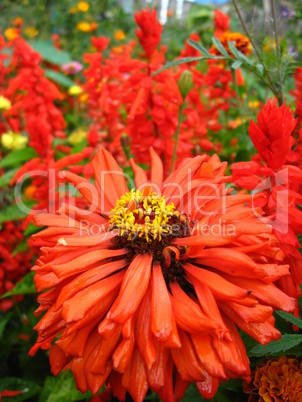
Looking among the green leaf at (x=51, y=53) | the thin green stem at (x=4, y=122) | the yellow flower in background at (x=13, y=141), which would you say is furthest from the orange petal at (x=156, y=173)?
the green leaf at (x=51, y=53)

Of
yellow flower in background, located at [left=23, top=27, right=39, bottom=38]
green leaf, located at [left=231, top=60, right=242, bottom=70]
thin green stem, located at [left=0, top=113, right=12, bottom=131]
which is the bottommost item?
thin green stem, located at [left=0, top=113, right=12, bottom=131]

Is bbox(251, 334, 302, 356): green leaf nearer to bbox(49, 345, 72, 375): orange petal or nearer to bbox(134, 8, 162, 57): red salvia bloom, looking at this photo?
bbox(49, 345, 72, 375): orange petal

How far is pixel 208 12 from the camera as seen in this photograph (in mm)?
2904

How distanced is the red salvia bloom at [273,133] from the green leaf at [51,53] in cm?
204

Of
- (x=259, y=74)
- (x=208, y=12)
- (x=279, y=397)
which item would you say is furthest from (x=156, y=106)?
(x=208, y=12)

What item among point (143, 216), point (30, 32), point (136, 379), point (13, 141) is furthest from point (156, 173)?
point (30, 32)

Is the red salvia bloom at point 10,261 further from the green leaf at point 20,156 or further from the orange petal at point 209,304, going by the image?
the orange petal at point 209,304

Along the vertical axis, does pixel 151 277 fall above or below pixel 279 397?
above

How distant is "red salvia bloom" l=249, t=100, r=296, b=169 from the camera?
514 mm

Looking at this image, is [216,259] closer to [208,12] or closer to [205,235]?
[205,235]

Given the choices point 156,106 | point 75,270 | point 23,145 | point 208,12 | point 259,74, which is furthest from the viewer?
point 208,12

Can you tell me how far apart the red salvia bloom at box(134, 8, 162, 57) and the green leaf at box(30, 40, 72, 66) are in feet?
5.26

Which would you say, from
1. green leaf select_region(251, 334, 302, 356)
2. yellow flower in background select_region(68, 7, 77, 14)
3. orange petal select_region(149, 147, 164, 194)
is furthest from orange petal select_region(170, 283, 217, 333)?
yellow flower in background select_region(68, 7, 77, 14)

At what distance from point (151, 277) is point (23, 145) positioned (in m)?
1.10
